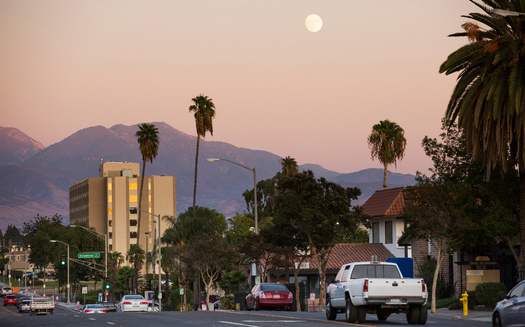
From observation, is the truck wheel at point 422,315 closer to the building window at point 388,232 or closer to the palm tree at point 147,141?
the building window at point 388,232

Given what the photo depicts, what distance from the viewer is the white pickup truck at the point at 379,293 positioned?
26.1m

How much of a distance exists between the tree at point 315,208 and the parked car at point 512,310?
30.7 m

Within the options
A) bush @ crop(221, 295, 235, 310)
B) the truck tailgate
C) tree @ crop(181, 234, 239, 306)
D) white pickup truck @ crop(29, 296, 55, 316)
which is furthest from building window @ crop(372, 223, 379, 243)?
the truck tailgate

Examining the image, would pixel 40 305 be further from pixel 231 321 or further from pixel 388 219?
pixel 231 321

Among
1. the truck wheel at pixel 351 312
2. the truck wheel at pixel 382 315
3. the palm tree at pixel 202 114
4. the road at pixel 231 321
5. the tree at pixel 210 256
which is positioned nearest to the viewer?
the road at pixel 231 321

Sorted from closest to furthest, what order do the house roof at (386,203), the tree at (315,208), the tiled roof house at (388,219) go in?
the tree at (315,208), the house roof at (386,203), the tiled roof house at (388,219)

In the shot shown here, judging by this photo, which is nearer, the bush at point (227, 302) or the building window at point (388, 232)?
the building window at point (388, 232)

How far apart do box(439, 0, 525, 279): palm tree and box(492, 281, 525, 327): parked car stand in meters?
14.3

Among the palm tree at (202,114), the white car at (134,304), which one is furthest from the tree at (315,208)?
the palm tree at (202,114)

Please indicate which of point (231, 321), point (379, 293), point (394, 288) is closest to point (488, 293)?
point (394, 288)

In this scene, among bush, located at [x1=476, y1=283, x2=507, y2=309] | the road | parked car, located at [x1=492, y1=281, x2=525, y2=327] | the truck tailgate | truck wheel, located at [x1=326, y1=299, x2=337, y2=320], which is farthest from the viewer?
bush, located at [x1=476, y1=283, x2=507, y2=309]

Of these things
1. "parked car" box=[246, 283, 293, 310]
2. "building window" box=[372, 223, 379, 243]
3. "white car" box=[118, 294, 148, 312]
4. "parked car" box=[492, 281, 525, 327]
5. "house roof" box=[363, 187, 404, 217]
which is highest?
"house roof" box=[363, 187, 404, 217]

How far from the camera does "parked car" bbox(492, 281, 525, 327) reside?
2011 centimetres

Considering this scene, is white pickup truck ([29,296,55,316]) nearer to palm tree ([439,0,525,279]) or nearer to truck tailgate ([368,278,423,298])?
palm tree ([439,0,525,279])
